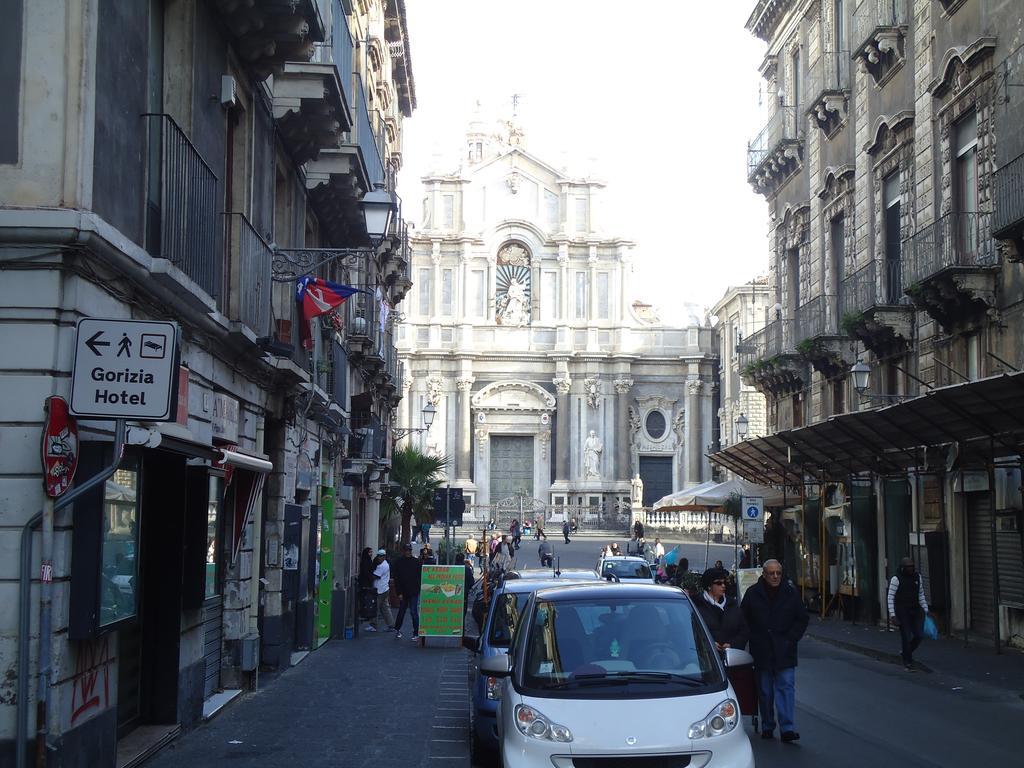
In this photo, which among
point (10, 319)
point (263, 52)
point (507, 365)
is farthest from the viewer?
point (507, 365)

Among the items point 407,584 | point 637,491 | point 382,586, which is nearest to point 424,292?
point 637,491

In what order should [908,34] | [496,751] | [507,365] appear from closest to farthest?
[496,751] → [908,34] → [507,365]

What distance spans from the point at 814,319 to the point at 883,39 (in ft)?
22.1

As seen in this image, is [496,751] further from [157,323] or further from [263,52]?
[263,52]

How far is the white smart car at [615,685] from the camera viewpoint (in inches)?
303

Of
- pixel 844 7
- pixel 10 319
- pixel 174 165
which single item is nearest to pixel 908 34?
pixel 844 7

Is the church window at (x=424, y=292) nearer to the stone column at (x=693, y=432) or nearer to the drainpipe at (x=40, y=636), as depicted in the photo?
the stone column at (x=693, y=432)

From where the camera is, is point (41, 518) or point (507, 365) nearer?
point (41, 518)

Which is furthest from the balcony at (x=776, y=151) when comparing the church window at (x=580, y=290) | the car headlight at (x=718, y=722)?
the church window at (x=580, y=290)

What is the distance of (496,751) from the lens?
10961 mm

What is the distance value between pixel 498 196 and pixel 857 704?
54302 millimetres

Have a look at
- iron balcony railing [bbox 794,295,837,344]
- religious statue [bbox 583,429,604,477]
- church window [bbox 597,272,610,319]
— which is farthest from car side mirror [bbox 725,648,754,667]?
church window [bbox 597,272,610,319]

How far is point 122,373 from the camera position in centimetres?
726

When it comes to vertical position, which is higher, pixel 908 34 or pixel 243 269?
pixel 908 34
